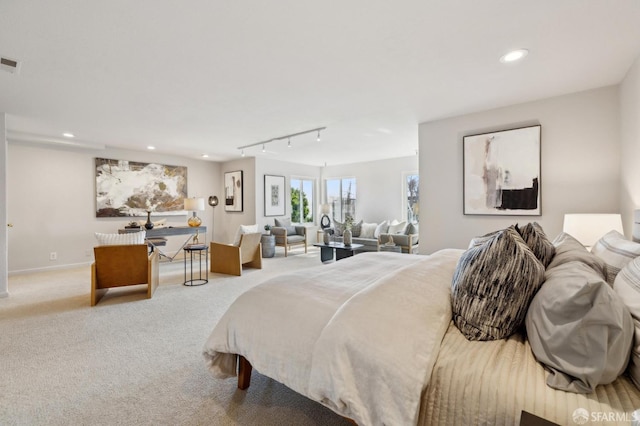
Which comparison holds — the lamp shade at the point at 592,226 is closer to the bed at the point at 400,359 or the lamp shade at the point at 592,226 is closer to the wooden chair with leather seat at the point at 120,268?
the bed at the point at 400,359

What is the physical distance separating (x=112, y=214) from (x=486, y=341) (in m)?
6.99

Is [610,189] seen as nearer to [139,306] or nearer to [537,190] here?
[537,190]

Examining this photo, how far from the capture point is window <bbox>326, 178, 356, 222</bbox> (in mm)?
8305

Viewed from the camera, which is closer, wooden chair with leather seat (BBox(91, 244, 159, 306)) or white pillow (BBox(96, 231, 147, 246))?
wooden chair with leather seat (BBox(91, 244, 159, 306))

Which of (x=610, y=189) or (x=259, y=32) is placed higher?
(x=259, y=32)

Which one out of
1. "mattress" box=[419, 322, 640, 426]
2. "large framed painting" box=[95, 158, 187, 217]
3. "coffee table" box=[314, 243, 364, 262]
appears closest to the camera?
"mattress" box=[419, 322, 640, 426]

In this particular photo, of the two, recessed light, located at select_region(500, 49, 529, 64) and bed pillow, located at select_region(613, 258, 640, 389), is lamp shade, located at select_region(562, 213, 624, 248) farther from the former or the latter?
bed pillow, located at select_region(613, 258, 640, 389)

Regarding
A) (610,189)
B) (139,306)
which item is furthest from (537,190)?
(139,306)

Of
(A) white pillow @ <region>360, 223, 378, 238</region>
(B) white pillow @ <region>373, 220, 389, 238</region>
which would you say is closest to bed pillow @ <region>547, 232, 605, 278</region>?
(B) white pillow @ <region>373, 220, 389, 238</region>

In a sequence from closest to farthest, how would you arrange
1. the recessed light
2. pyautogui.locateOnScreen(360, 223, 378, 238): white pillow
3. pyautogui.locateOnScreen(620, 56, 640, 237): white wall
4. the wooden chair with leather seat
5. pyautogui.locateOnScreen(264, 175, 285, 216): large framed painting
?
the recessed light
pyautogui.locateOnScreen(620, 56, 640, 237): white wall
the wooden chair with leather seat
pyautogui.locateOnScreen(360, 223, 378, 238): white pillow
pyautogui.locateOnScreen(264, 175, 285, 216): large framed painting

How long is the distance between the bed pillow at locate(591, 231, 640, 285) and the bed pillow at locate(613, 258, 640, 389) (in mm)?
292

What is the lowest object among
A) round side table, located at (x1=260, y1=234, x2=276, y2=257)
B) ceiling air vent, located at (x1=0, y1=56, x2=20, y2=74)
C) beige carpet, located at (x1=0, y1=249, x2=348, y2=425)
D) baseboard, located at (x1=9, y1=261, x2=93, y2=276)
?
beige carpet, located at (x1=0, y1=249, x2=348, y2=425)

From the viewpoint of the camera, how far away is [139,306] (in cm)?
340

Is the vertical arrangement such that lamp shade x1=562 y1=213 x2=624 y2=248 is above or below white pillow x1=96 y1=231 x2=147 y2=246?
above
